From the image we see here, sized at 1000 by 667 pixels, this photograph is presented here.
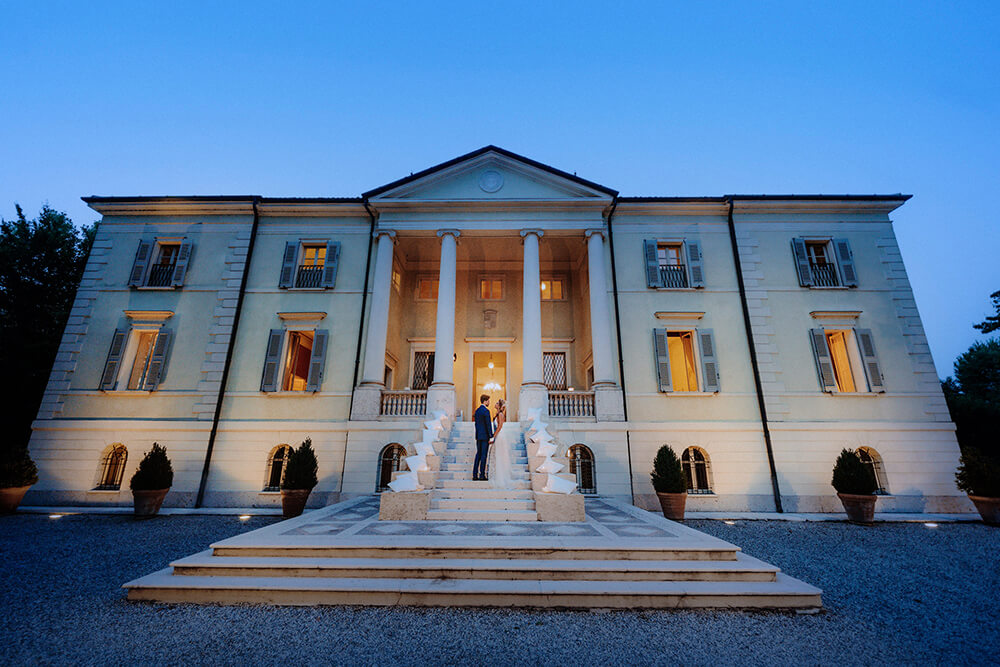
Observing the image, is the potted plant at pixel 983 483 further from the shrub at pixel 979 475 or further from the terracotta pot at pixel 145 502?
the terracotta pot at pixel 145 502

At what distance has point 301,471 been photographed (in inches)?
398

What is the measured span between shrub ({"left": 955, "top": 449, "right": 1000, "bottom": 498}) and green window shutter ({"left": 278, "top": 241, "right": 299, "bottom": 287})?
67.9ft

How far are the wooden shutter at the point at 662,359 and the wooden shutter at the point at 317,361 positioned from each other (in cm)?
1101

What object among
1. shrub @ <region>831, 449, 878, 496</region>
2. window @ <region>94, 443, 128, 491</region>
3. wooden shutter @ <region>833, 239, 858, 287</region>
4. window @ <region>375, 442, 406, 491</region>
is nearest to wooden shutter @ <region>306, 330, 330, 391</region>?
window @ <region>375, 442, 406, 491</region>

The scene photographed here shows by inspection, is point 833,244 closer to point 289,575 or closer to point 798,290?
point 798,290

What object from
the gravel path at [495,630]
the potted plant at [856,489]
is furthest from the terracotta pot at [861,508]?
the gravel path at [495,630]

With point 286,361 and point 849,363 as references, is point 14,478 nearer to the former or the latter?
point 286,361

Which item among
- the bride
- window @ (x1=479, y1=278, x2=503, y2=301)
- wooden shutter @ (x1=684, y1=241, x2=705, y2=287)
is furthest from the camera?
window @ (x1=479, y1=278, x2=503, y2=301)

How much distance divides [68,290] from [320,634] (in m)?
20.3

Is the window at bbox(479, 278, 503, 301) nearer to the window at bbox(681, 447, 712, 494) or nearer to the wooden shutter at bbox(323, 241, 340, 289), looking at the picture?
the wooden shutter at bbox(323, 241, 340, 289)

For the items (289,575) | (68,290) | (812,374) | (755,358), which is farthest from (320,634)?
(68,290)

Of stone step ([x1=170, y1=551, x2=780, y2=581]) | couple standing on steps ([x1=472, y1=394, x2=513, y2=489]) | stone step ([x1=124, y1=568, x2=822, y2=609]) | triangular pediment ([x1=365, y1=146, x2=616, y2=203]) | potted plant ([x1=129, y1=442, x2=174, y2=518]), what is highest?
triangular pediment ([x1=365, y1=146, x2=616, y2=203])

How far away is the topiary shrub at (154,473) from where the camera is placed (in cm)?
1009

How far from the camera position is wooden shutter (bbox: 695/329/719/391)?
12.1 metres
